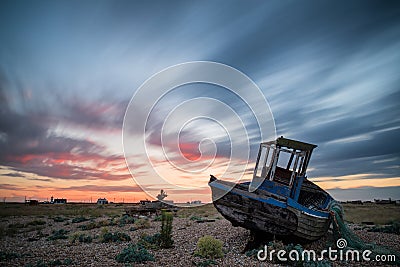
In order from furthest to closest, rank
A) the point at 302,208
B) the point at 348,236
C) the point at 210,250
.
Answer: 1. the point at 348,236
2. the point at 302,208
3. the point at 210,250

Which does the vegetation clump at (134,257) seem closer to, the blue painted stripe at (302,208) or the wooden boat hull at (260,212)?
the wooden boat hull at (260,212)

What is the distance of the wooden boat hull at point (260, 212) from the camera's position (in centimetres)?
1012

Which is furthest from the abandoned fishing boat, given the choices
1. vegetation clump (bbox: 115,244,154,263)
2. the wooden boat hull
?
vegetation clump (bbox: 115,244,154,263)

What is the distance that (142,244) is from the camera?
11875mm

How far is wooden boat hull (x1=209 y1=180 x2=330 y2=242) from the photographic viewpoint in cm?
1012

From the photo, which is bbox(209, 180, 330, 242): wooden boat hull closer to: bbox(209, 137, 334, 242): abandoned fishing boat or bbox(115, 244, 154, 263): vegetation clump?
bbox(209, 137, 334, 242): abandoned fishing boat

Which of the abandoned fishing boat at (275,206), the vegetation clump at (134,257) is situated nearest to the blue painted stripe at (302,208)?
the abandoned fishing boat at (275,206)

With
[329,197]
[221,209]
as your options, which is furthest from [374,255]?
[221,209]

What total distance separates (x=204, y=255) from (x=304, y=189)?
312 inches

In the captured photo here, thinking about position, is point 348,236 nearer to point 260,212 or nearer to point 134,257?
point 260,212

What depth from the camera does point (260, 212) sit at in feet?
33.2

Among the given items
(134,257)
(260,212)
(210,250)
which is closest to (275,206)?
(260,212)

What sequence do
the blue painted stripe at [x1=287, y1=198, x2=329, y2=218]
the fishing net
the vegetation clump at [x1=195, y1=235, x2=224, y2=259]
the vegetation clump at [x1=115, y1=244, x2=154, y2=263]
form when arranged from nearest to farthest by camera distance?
the vegetation clump at [x1=115, y1=244, x2=154, y2=263]
the vegetation clump at [x1=195, y1=235, x2=224, y2=259]
the blue painted stripe at [x1=287, y1=198, x2=329, y2=218]
the fishing net

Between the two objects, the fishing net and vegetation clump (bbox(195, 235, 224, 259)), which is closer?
vegetation clump (bbox(195, 235, 224, 259))
